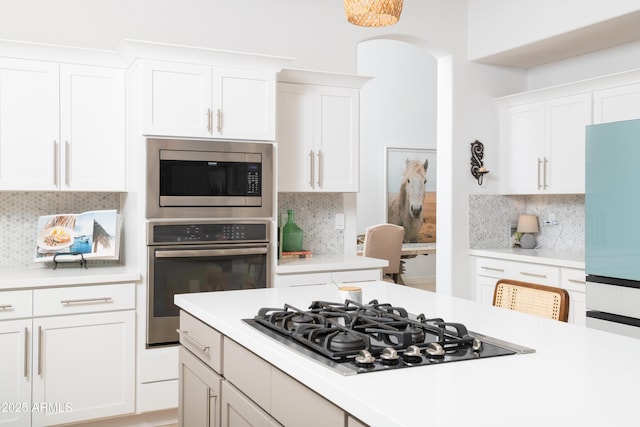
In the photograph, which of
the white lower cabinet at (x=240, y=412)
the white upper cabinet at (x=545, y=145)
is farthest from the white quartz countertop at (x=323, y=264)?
the white lower cabinet at (x=240, y=412)

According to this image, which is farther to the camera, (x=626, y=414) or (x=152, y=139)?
(x=152, y=139)

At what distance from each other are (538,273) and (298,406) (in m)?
3.48

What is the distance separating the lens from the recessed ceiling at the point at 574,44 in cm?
426

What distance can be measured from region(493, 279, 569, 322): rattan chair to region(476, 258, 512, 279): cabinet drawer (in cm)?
246

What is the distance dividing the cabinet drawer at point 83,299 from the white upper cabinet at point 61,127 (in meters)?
0.62

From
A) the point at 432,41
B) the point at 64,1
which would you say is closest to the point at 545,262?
the point at 432,41

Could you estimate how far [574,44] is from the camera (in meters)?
4.76

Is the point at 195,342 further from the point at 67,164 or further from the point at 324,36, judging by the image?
the point at 324,36

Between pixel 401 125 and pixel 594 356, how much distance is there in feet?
23.4

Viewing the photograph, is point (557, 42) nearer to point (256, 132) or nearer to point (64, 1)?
point (256, 132)

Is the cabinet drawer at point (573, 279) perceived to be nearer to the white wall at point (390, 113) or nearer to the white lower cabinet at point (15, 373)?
the white lower cabinet at point (15, 373)

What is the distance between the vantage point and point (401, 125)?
854 centimetres

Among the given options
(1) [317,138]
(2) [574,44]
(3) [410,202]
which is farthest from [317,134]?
(3) [410,202]

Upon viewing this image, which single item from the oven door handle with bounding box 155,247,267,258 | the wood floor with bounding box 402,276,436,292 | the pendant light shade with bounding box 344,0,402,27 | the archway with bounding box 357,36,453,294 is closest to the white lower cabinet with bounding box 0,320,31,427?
the oven door handle with bounding box 155,247,267,258
